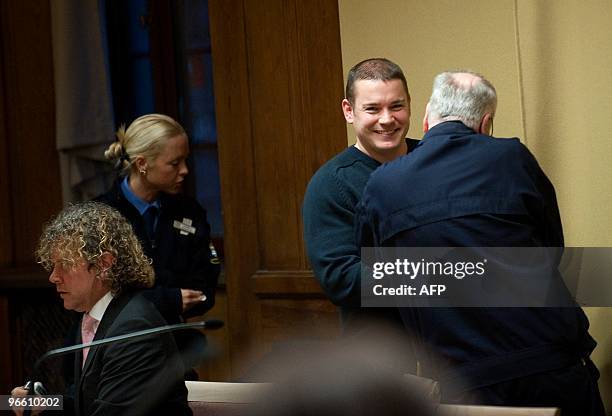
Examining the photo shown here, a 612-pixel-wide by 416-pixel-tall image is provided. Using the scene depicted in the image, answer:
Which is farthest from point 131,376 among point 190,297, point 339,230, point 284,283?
point 284,283

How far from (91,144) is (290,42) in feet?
4.09

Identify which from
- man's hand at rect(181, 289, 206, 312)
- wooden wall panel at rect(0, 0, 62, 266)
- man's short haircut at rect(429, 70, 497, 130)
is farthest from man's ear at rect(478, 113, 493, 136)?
wooden wall panel at rect(0, 0, 62, 266)

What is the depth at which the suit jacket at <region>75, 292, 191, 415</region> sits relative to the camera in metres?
2.16

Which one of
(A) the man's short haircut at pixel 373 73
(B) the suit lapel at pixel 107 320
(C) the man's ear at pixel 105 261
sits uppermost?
(A) the man's short haircut at pixel 373 73

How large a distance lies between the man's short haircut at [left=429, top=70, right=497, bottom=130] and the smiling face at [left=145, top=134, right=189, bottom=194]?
4.21ft

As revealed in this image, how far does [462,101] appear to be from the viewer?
2314 mm

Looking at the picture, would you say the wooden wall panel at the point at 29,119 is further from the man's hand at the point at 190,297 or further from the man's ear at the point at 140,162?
the man's hand at the point at 190,297

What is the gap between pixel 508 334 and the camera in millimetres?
2184

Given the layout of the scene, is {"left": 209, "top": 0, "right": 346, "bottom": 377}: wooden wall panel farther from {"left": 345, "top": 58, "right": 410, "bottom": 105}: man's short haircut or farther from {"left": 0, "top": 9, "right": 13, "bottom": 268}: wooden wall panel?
{"left": 0, "top": 9, "right": 13, "bottom": 268}: wooden wall panel

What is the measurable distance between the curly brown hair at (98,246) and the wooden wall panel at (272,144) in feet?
4.23

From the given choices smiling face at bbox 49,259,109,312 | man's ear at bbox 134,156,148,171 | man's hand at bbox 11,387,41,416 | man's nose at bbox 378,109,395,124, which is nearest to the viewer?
man's hand at bbox 11,387,41,416

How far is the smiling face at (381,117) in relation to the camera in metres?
2.62

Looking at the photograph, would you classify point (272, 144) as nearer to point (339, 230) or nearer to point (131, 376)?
point (339, 230)

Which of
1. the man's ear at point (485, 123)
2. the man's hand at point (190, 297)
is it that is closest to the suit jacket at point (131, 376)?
the man's ear at point (485, 123)
